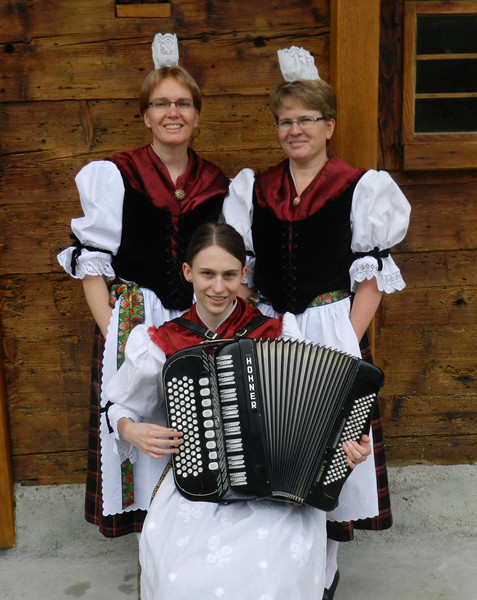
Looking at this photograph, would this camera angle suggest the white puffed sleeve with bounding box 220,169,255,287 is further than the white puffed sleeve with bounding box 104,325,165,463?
Yes

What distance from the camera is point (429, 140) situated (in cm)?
309

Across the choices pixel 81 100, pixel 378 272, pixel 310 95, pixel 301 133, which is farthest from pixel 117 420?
pixel 81 100

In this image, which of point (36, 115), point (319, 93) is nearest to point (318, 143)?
point (319, 93)

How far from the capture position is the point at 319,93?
249cm

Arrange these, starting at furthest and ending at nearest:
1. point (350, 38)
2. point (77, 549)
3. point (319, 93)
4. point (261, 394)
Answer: point (77, 549)
point (350, 38)
point (319, 93)
point (261, 394)

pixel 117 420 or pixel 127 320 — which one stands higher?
pixel 127 320

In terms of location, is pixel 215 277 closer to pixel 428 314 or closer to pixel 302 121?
pixel 302 121

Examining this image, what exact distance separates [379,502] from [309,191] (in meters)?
1.22

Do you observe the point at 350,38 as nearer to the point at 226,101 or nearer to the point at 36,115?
the point at 226,101

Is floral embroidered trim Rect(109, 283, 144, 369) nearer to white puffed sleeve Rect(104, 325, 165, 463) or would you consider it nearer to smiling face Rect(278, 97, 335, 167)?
white puffed sleeve Rect(104, 325, 165, 463)

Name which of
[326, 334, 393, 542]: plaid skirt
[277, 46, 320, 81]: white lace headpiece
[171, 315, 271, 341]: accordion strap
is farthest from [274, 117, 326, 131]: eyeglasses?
[326, 334, 393, 542]: plaid skirt

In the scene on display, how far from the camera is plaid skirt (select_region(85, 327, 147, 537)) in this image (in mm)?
2693

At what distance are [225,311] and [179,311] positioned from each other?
13.9 inches

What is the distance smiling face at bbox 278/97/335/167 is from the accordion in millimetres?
745
